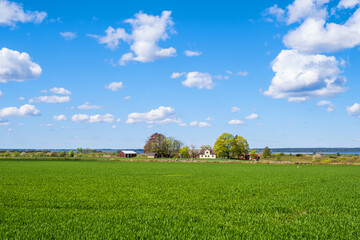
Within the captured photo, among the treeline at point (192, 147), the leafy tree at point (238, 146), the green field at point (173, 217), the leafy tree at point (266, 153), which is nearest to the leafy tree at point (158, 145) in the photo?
the treeline at point (192, 147)

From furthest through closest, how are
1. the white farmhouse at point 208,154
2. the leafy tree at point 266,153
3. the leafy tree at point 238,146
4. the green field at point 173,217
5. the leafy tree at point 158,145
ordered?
the leafy tree at point 266,153
the white farmhouse at point 208,154
the leafy tree at point 158,145
the leafy tree at point 238,146
the green field at point 173,217

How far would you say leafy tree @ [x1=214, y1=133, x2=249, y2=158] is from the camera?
374 ft

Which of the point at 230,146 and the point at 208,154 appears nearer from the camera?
the point at 230,146

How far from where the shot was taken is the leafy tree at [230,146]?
374 ft

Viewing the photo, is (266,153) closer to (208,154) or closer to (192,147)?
(208,154)

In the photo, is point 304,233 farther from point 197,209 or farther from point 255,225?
point 197,209

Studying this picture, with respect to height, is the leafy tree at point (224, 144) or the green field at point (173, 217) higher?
the leafy tree at point (224, 144)

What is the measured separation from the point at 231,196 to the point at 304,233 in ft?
27.2

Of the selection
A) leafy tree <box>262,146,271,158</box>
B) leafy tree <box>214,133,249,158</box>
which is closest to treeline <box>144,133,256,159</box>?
leafy tree <box>214,133,249,158</box>

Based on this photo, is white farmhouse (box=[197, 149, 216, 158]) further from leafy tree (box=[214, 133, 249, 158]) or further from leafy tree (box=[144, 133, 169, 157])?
leafy tree (box=[214, 133, 249, 158])

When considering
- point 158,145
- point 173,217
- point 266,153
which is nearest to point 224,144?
point 158,145

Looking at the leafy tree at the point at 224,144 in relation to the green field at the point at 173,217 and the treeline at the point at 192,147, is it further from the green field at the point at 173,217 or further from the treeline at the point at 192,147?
the green field at the point at 173,217

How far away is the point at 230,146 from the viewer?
11556 centimetres

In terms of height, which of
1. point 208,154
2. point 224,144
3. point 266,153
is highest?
point 224,144
